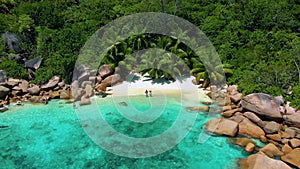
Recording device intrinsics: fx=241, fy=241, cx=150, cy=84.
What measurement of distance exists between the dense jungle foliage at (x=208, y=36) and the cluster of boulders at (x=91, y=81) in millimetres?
1031

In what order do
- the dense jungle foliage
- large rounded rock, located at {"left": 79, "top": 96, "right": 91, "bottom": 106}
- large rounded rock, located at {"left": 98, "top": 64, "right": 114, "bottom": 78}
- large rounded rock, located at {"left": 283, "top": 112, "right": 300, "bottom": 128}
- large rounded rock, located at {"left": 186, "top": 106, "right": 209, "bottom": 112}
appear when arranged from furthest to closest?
large rounded rock, located at {"left": 98, "top": 64, "right": 114, "bottom": 78}
large rounded rock, located at {"left": 79, "top": 96, "right": 91, "bottom": 106}
the dense jungle foliage
large rounded rock, located at {"left": 186, "top": 106, "right": 209, "bottom": 112}
large rounded rock, located at {"left": 283, "top": 112, "right": 300, "bottom": 128}

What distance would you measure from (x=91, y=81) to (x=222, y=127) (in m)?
13.9

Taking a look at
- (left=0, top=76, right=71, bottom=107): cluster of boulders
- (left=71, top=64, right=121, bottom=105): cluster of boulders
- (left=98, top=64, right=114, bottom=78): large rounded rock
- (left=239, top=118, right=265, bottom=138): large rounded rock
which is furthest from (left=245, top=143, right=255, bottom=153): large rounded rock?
(left=0, top=76, right=71, bottom=107): cluster of boulders

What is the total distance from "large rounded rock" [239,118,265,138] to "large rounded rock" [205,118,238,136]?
59 centimetres

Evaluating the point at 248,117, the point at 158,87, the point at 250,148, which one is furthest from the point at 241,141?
the point at 158,87

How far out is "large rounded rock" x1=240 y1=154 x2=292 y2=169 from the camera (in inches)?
454

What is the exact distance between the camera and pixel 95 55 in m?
26.2

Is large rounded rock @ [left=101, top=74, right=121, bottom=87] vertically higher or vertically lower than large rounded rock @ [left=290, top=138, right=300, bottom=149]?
higher

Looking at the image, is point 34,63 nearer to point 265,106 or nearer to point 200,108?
point 200,108

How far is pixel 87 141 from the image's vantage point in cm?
1520

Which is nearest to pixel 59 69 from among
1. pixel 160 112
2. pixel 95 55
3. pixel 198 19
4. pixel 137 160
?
pixel 95 55

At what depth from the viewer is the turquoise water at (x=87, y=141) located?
1298 cm

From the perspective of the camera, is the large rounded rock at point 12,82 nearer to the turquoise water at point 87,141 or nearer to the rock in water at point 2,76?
the rock in water at point 2,76

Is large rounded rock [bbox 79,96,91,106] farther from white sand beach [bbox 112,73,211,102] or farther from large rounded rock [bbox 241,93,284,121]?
large rounded rock [bbox 241,93,284,121]
